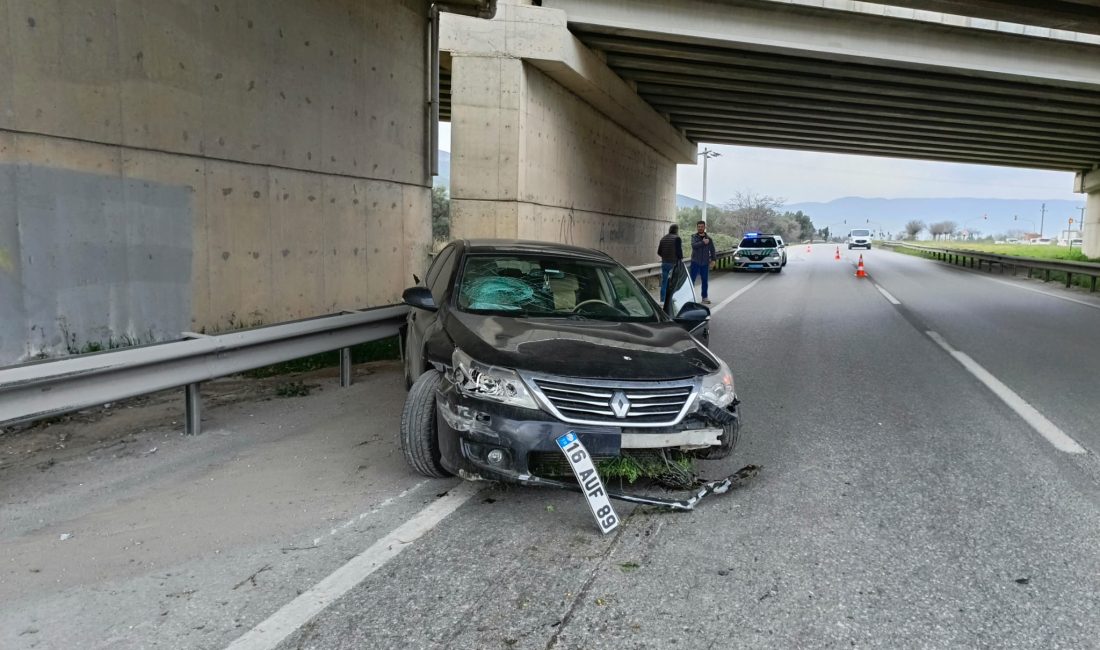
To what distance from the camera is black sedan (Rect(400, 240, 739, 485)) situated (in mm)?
4039

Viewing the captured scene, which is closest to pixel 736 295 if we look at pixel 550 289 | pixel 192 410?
pixel 550 289

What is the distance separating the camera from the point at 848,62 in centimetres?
1944

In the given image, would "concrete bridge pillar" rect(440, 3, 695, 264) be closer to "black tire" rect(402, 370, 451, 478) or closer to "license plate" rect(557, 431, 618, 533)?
"black tire" rect(402, 370, 451, 478)

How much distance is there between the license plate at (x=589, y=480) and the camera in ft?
13.0

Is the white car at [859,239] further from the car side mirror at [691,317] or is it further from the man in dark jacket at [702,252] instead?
the car side mirror at [691,317]

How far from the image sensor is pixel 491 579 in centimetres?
354

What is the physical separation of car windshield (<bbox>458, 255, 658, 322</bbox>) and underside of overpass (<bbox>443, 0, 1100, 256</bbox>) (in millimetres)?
10741

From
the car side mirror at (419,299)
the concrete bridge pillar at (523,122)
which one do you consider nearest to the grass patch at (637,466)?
the car side mirror at (419,299)

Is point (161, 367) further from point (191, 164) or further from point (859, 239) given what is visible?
point (859, 239)

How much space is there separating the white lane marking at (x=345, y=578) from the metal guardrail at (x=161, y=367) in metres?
2.30

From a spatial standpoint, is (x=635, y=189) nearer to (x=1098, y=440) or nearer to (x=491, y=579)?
(x=1098, y=440)

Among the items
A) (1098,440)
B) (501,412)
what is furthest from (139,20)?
(1098,440)

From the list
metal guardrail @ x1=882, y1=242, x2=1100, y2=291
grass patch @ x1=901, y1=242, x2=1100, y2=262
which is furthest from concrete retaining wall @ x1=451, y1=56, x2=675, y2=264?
grass patch @ x1=901, y1=242, x2=1100, y2=262

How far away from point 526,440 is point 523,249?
2576 millimetres
